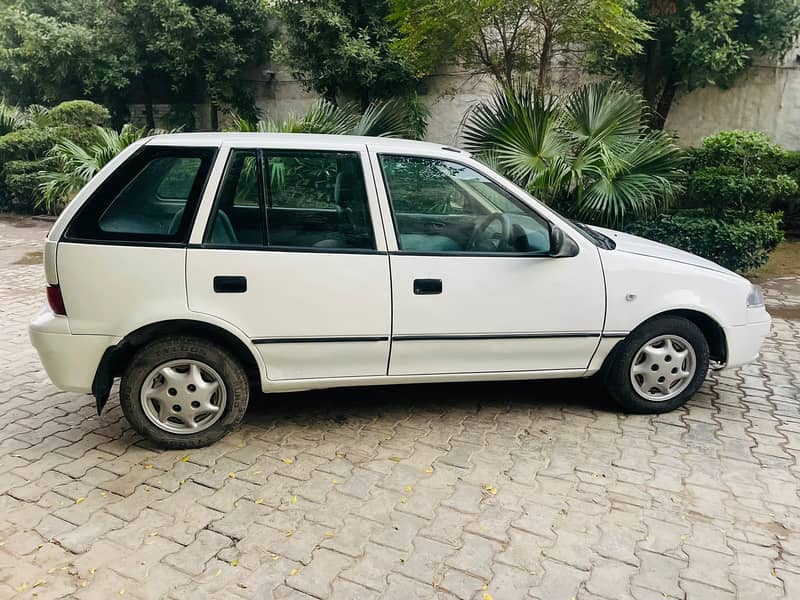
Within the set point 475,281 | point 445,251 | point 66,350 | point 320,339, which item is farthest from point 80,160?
point 475,281

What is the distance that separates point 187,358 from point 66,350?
2.06ft

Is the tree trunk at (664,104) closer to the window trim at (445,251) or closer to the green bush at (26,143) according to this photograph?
the window trim at (445,251)

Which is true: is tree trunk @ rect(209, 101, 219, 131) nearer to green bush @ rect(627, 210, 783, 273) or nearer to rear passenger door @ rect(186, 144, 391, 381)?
green bush @ rect(627, 210, 783, 273)

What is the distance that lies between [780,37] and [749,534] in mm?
9414

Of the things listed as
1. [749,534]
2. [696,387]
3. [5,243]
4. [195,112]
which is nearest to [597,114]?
[696,387]

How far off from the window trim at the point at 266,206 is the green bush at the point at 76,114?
10841 mm

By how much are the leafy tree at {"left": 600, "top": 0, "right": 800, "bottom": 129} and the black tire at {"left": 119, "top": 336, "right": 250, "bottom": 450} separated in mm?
8940

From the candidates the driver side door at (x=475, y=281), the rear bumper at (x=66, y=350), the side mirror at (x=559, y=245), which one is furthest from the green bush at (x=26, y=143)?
the side mirror at (x=559, y=245)

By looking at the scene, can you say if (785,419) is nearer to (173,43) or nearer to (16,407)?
(16,407)

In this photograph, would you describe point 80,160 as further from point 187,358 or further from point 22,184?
point 187,358

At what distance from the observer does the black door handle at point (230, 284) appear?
3.46m

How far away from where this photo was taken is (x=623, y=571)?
2730mm

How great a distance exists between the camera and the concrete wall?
10.6m

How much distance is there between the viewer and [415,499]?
10.6ft
